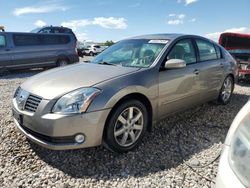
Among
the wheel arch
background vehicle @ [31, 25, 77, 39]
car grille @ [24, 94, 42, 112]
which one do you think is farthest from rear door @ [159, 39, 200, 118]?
background vehicle @ [31, 25, 77, 39]

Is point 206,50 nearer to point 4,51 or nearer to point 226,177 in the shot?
point 226,177

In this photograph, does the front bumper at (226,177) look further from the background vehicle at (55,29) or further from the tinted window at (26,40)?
the background vehicle at (55,29)

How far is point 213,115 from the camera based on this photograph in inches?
188

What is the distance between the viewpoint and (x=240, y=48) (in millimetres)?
8086

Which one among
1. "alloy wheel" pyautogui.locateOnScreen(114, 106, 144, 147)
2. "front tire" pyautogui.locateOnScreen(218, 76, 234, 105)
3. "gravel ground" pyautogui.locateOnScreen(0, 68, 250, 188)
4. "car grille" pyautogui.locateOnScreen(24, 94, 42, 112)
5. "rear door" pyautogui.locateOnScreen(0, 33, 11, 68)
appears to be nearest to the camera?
"gravel ground" pyautogui.locateOnScreen(0, 68, 250, 188)

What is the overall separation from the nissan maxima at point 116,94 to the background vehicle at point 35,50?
23.4ft

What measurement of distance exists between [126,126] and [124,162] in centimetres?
44

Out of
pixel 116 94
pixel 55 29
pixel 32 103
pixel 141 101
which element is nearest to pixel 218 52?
pixel 141 101

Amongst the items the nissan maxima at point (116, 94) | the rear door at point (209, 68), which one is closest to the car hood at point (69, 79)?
the nissan maxima at point (116, 94)

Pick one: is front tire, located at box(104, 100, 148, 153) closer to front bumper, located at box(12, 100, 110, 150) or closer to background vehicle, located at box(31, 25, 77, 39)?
front bumper, located at box(12, 100, 110, 150)

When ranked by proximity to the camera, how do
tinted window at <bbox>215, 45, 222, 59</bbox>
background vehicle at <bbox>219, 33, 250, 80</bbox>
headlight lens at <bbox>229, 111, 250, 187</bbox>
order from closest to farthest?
headlight lens at <bbox>229, 111, 250, 187</bbox>, tinted window at <bbox>215, 45, 222, 59</bbox>, background vehicle at <bbox>219, 33, 250, 80</bbox>

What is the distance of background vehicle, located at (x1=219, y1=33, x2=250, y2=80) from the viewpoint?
7.64 metres

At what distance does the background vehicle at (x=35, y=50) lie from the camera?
9984 millimetres

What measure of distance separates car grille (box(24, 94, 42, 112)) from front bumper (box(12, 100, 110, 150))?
2.9 inches
